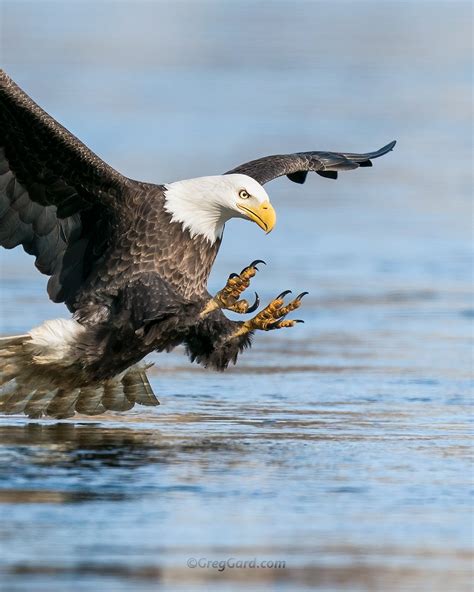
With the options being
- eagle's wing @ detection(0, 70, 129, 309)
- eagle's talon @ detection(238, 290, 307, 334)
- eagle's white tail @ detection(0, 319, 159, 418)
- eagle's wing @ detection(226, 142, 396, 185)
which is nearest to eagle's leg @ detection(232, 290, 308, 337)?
eagle's talon @ detection(238, 290, 307, 334)

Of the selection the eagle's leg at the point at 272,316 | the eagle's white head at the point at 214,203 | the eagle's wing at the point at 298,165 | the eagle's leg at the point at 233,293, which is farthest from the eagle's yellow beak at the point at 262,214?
the eagle's wing at the point at 298,165

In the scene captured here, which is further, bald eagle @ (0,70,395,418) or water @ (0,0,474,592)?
bald eagle @ (0,70,395,418)

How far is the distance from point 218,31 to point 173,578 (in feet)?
97.5

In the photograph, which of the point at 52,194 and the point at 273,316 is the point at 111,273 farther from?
the point at 273,316

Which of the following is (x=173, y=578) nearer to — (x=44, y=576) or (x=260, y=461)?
(x=44, y=576)

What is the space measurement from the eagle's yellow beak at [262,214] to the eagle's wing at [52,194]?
575 mm

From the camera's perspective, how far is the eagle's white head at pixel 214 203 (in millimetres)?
8305

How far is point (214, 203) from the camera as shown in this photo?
844 centimetres

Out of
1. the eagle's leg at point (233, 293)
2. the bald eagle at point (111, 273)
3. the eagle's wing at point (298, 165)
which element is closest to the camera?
the eagle's leg at point (233, 293)

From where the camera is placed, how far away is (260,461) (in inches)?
294

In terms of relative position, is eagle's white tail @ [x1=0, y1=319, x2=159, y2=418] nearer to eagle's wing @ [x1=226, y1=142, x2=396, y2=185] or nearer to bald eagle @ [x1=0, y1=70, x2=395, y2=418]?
bald eagle @ [x1=0, y1=70, x2=395, y2=418]

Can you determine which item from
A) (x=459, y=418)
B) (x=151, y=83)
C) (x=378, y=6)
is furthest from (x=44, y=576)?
(x=378, y=6)

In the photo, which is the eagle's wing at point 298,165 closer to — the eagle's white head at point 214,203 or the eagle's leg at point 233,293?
the eagle's white head at point 214,203

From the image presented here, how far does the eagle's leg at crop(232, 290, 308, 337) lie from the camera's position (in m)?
8.21
